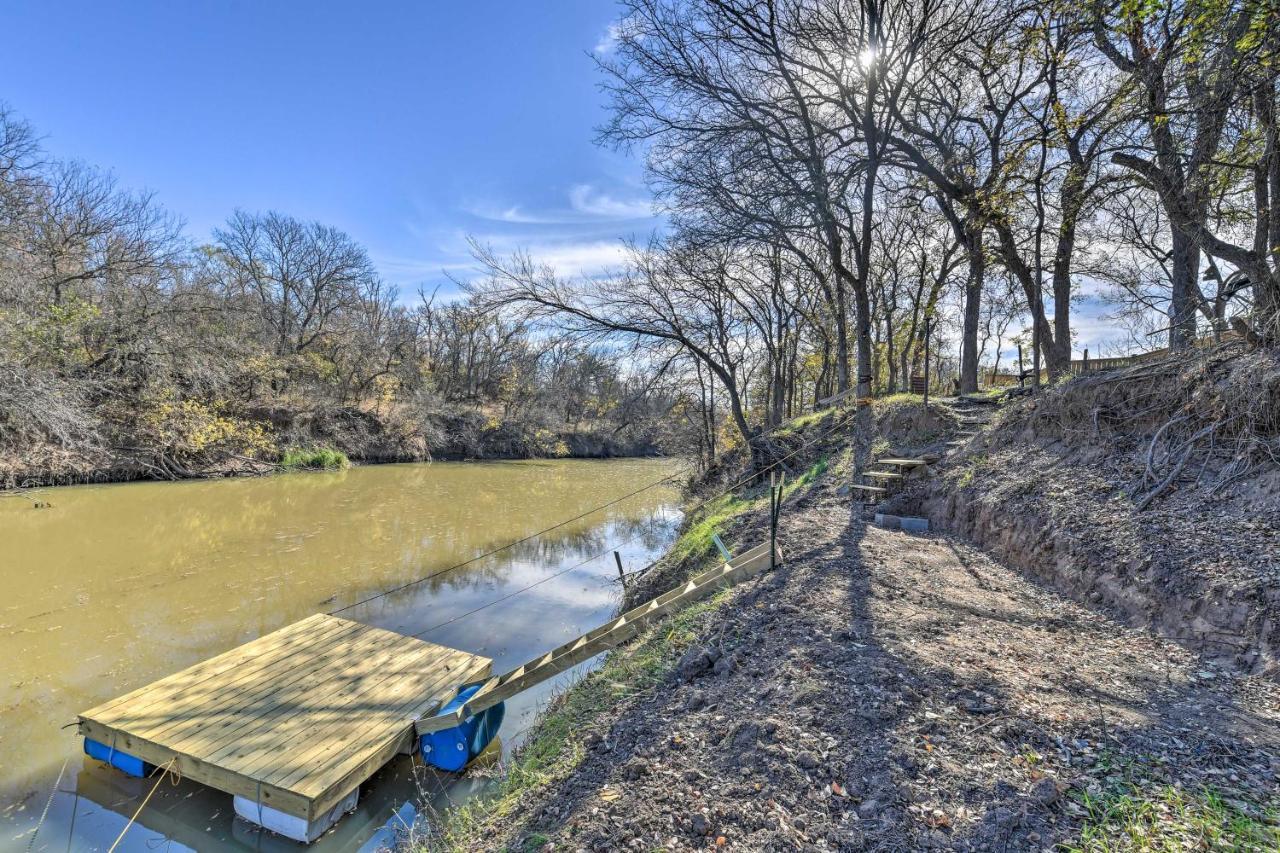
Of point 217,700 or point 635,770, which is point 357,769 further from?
point 635,770

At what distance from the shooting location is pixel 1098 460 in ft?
18.7

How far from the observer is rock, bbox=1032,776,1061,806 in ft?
6.92

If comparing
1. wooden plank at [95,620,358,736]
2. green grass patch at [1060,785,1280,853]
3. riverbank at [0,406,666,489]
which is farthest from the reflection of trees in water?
green grass patch at [1060,785,1280,853]

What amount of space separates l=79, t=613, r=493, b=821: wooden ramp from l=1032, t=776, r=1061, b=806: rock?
4317 millimetres

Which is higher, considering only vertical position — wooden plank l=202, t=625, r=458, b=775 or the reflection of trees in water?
wooden plank l=202, t=625, r=458, b=775

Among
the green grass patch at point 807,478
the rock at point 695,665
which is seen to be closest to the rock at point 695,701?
the rock at point 695,665

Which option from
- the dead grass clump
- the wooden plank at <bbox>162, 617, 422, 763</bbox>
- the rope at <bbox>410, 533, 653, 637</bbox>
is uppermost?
the dead grass clump

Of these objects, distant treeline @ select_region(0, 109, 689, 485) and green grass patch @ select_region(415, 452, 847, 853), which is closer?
green grass patch @ select_region(415, 452, 847, 853)

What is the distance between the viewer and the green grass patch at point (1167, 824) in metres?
1.83

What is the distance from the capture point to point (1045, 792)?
2.14 metres

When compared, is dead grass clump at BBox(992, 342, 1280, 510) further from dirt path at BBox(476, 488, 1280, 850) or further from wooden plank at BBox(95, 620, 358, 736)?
wooden plank at BBox(95, 620, 358, 736)

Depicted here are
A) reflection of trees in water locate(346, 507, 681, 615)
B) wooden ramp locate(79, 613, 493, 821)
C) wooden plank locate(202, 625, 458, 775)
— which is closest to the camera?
wooden ramp locate(79, 613, 493, 821)

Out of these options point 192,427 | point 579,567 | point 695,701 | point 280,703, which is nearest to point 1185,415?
point 695,701

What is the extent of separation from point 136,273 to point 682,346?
1949 centimetres
